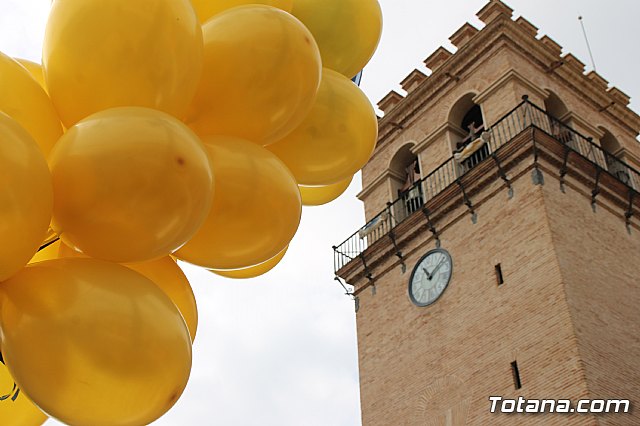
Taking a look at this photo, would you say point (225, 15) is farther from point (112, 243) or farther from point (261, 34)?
point (112, 243)

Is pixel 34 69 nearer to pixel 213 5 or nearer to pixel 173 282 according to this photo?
pixel 213 5

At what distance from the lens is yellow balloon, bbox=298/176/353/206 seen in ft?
10.6

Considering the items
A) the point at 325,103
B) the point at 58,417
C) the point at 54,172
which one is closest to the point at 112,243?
the point at 54,172

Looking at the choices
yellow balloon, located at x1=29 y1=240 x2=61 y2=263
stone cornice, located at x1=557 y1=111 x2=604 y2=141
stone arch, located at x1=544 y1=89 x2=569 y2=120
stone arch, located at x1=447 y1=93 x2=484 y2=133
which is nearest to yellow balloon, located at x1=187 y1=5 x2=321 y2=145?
yellow balloon, located at x1=29 y1=240 x2=61 y2=263

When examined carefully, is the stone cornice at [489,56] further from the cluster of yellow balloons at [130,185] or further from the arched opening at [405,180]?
the cluster of yellow balloons at [130,185]

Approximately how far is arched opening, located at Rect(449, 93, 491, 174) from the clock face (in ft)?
6.62

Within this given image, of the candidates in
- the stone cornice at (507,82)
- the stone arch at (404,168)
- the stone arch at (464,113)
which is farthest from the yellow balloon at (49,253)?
the stone arch at (404,168)

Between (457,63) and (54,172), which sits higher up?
(457,63)

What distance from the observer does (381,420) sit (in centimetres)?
1482

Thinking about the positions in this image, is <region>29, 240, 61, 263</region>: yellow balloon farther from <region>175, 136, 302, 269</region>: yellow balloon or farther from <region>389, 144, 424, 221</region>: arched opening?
<region>389, 144, 424, 221</region>: arched opening

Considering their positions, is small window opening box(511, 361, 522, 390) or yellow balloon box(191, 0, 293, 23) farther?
small window opening box(511, 361, 522, 390)

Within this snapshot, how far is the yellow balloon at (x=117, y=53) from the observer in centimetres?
192

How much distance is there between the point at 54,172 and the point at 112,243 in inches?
8.8

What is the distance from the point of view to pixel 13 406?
225 centimetres
